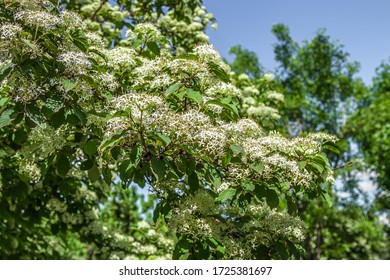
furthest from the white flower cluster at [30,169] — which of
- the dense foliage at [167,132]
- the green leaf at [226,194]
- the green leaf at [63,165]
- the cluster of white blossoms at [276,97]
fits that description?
the cluster of white blossoms at [276,97]

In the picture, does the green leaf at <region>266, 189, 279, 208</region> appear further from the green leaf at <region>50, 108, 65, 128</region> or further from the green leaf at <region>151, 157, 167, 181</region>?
the green leaf at <region>50, 108, 65, 128</region>

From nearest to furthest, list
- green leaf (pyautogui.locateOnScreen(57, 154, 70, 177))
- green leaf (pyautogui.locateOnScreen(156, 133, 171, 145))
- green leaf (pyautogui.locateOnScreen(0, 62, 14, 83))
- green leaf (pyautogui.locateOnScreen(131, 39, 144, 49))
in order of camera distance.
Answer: green leaf (pyautogui.locateOnScreen(156, 133, 171, 145))
green leaf (pyautogui.locateOnScreen(0, 62, 14, 83))
green leaf (pyautogui.locateOnScreen(57, 154, 70, 177))
green leaf (pyautogui.locateOnScreen(131, 39, 144, 49))

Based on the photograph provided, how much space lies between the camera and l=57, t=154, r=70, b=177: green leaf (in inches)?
135

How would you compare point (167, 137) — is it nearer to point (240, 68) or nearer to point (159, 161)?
point (159, 161)

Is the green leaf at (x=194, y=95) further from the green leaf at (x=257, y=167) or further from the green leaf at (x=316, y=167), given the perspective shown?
the green leaf at (x=316, y=167)

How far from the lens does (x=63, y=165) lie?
343cm

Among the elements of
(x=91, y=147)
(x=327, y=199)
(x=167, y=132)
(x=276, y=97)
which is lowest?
(x=327, y=199)

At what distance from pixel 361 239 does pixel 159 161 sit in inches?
693

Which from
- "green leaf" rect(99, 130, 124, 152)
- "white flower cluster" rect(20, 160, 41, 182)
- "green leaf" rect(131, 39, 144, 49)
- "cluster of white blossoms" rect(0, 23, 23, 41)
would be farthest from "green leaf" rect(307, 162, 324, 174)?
"white flower cluster" rect(20, 160, 41, 182)

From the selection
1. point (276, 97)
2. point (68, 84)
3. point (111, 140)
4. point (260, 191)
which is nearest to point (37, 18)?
point (68, 84)

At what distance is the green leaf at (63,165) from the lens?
3424 mm

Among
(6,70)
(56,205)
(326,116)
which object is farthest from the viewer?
(326,116)

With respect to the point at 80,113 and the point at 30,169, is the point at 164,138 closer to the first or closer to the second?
the point at 80,113
